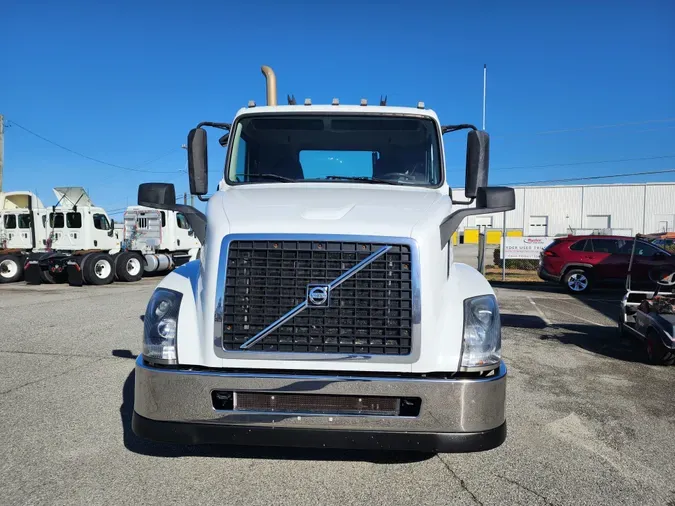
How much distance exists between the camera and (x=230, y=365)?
290 centimetres

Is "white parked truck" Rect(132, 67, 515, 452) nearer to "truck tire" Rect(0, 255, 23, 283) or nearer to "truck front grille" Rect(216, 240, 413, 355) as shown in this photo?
"truck front grille" Rect(216, 240, 413, 355)

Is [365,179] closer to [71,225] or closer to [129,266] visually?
[129,266]

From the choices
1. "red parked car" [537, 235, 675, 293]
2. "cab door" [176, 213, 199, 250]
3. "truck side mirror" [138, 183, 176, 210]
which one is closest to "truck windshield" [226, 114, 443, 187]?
"truck side mirror" [138, 183, 176, 210]

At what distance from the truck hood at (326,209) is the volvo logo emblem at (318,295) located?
0.32 meters

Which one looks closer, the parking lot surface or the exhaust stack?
the parking lot surface

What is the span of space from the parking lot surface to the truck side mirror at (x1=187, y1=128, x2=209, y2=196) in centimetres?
201

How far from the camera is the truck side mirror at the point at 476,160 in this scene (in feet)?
13.7

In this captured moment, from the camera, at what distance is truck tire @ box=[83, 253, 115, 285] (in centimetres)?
1747

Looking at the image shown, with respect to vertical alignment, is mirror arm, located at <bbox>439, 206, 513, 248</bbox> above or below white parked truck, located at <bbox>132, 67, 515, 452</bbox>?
above

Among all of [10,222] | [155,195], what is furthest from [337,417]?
[10,222]

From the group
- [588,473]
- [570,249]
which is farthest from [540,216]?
[588,473]

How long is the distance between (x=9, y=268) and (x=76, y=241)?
8.35 feet

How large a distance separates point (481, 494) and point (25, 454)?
9.97 ft

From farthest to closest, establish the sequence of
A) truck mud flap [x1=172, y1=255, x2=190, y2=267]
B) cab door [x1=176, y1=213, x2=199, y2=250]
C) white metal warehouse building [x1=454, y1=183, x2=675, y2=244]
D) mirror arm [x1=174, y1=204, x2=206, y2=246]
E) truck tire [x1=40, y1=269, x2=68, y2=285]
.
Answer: white metal warehouse building [x1=454, y1=183, x2=675, y2=244] < truck mud flap [x1=172, y1=255, x2=190, y2=267] < cab door [x1=176, y1=213, x2=199, y2=250] < truck tire [x1=40, y1=269, x2=68, y2=285] < mirror arm [x1=174, y1=204, x2=206, y2=246]
